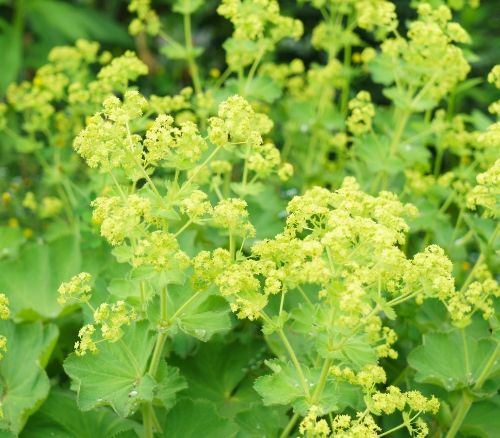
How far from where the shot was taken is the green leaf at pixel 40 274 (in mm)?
3340

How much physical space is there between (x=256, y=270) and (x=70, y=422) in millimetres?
1015

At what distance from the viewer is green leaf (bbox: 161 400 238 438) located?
263 centimetres

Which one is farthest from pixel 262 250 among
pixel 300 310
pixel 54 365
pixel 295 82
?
pixel 295 82

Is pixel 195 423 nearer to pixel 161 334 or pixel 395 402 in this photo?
pixel 161 334

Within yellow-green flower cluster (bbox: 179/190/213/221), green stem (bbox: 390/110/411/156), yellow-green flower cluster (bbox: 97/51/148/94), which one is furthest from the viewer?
green stem (bbox: 390/110/411/156)

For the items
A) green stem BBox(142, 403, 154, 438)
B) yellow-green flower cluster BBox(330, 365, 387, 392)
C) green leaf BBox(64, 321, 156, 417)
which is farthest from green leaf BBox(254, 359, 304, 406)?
green stem BBox(142, 403, 154, 438)

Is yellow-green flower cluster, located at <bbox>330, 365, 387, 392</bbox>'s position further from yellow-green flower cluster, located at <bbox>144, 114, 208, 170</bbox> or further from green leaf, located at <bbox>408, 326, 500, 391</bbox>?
yellow-green flower cluster, located at <bbox>144, 114, 208, 170</bbox>

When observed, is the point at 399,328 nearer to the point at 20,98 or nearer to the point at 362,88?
the point at 20,98

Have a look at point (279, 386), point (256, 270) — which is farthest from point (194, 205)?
point (279, 386)

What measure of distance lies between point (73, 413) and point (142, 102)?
116 cm

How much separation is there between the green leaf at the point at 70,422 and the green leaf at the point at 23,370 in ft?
0.38

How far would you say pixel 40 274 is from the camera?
3436 millimetres

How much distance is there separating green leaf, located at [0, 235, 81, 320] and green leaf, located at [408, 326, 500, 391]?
1457 millimetres

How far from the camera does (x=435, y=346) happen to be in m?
2.85
